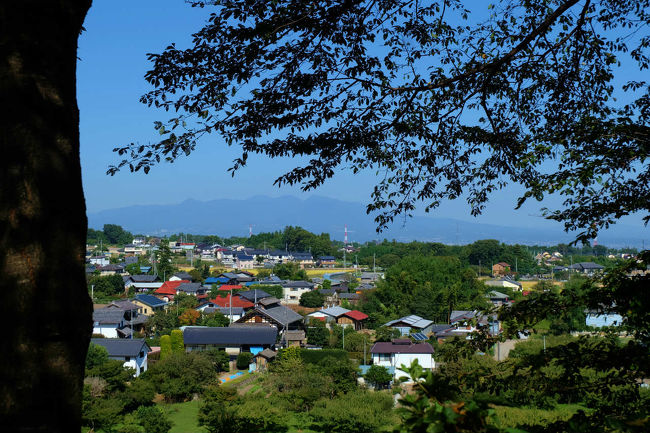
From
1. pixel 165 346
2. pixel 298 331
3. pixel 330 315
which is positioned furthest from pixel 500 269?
pixel 165 346

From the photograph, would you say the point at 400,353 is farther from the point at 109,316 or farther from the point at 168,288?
the point at 168,288

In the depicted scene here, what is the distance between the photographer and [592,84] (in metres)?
3.61

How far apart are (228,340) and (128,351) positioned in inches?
131

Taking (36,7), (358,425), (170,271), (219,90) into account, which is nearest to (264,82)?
(219,90)

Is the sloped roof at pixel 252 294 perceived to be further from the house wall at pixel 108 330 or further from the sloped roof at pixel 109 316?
the house wall at pixel 108 330

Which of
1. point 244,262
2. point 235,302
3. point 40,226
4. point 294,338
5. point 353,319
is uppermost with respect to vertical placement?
point 40,226

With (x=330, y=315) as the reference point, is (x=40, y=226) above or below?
above

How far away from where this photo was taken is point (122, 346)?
13.2 m

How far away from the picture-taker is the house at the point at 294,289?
2842 cm

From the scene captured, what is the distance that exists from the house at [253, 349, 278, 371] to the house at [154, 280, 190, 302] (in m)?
11.8

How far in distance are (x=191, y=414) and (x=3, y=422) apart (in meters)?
10.1

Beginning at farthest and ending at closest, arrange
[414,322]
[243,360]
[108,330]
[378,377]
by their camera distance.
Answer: [414,322], [108,330], [243,360], [378,377]

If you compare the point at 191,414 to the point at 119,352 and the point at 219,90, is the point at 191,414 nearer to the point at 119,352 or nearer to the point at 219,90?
the point at 119,352

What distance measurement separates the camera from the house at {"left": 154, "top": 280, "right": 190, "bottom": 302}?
25703mm
